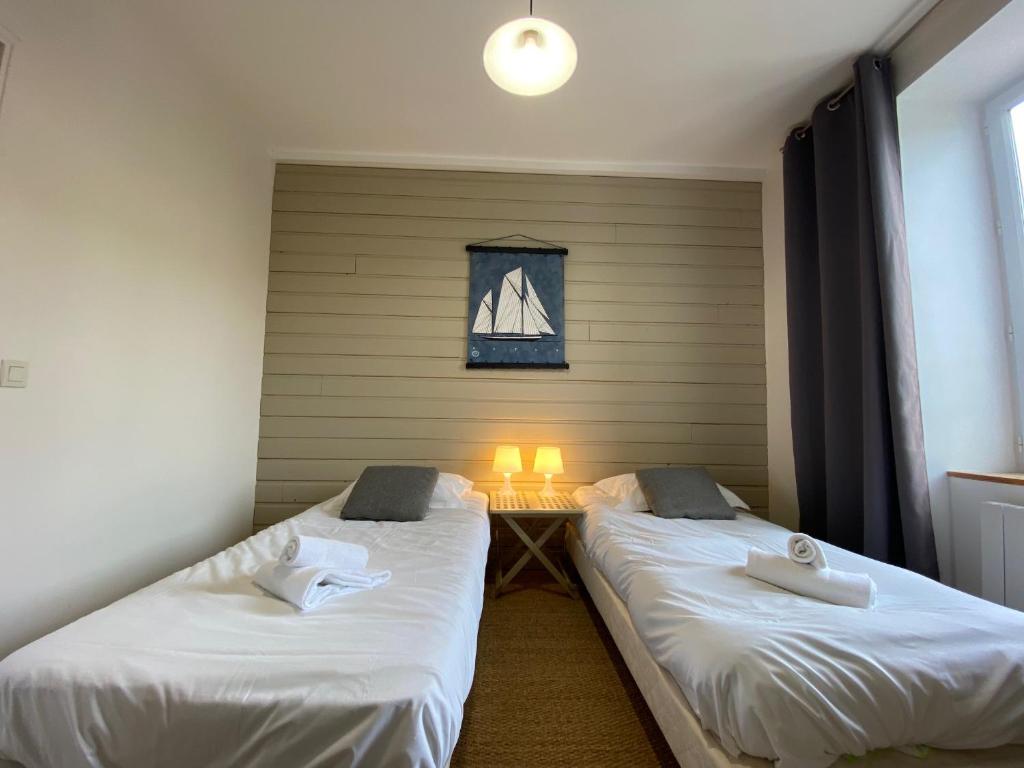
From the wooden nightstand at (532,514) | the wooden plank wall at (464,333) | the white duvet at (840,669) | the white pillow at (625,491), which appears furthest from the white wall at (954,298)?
the wooden nightstand at (532,514)

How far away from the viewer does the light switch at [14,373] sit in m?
1.42

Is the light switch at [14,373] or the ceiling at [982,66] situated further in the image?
the ceiling at [982,66]

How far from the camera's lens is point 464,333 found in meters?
3.12

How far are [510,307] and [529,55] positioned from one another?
5.61ft

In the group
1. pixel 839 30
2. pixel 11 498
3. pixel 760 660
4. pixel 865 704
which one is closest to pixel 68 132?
pixel 11 498

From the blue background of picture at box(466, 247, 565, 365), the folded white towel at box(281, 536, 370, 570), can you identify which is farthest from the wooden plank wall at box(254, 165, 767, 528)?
the folded white towel at box(281, 536, 370, 570)

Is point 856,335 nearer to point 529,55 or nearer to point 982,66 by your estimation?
point 982,66

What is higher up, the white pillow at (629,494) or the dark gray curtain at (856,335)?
the dark gray curtain at (856,335)

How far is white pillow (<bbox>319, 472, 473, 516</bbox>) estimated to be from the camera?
261 cm

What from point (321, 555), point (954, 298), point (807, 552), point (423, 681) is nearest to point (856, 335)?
point (954, 298)

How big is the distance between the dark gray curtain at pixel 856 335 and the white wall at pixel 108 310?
3.24m

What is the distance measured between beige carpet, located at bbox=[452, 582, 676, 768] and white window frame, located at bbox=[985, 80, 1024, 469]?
2075 millimetres

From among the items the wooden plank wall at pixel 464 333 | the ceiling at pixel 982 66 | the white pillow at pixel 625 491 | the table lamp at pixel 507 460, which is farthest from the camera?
the wooden plank wall at pixel 464 333

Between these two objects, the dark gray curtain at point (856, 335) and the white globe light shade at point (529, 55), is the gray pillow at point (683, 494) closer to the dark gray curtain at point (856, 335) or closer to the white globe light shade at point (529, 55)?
the dark gray curtain at point (856, 335)
